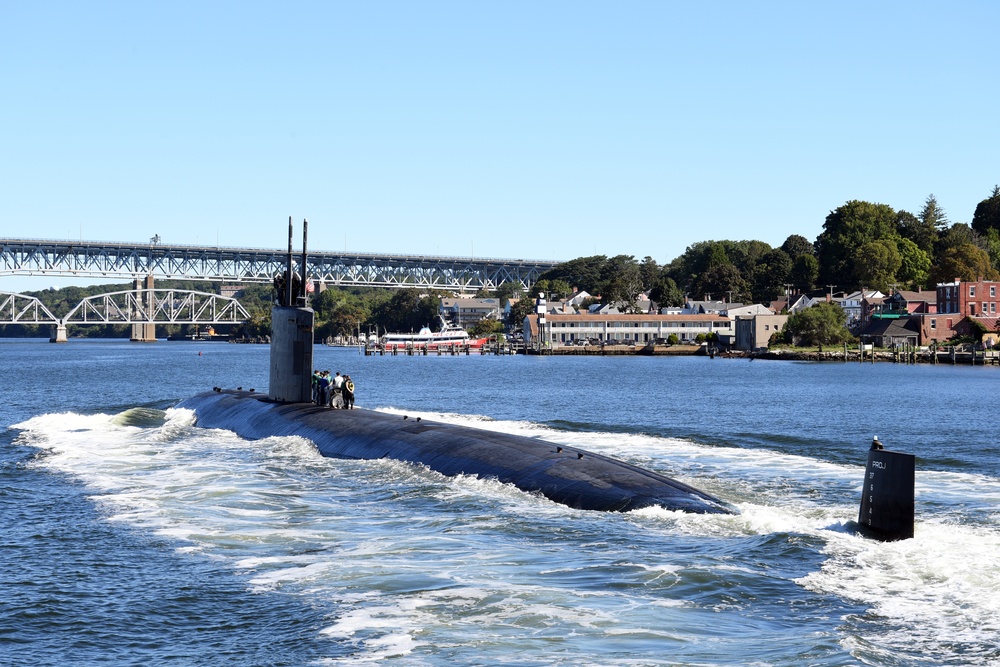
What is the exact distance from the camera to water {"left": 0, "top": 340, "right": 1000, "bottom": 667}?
39.1 ft

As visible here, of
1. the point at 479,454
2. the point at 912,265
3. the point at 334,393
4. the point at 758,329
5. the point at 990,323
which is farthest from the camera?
the point at 912,265

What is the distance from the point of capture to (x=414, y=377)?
84688 millimetres

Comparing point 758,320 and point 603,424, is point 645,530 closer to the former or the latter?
point 603,424

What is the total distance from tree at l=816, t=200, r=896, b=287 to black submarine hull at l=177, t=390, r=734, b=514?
5144 inches

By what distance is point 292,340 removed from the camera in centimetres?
3144

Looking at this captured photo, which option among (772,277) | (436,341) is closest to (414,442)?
(436,341)

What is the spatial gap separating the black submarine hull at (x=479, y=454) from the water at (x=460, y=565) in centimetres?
46

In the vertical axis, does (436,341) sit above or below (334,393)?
below

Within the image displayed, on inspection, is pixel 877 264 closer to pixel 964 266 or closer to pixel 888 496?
pixel 964 266

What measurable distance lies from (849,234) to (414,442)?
460 feet

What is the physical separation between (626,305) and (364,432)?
453 ft

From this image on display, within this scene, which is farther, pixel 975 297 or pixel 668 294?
pixel 668 294

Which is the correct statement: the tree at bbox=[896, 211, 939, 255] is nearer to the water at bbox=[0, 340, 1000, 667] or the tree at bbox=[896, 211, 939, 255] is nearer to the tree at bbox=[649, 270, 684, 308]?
the tree at bbox=[649, 270, 684, 308]

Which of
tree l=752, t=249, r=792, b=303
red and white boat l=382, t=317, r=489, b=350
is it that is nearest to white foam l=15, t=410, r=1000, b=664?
red and white boat l=382, t=317, r=489, b=350
